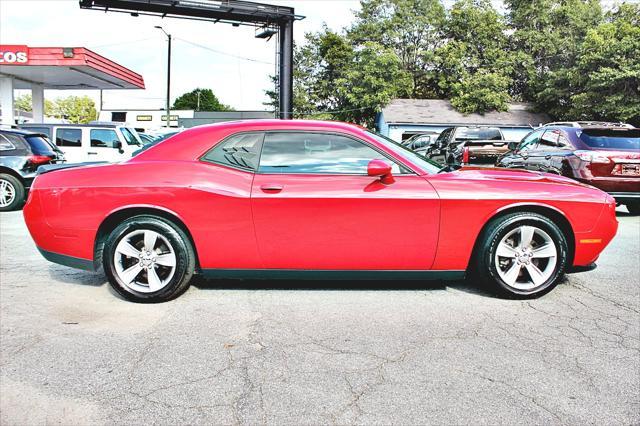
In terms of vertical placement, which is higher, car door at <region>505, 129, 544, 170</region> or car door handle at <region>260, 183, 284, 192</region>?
car door at <region>505, 129, 544, 170</region>

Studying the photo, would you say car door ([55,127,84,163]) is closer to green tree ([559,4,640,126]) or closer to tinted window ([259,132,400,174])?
tinted window ([259,132,400,174])

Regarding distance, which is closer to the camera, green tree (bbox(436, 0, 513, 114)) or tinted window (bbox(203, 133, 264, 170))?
tinted window (bbox(203, 133, 264, 170))

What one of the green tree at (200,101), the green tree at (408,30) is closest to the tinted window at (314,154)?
the green tree at (408,30)

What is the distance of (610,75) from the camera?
32.6m

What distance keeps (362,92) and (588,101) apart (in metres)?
17.6

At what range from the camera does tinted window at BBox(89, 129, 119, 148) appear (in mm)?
14461

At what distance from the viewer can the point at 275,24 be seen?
27156 millimetres

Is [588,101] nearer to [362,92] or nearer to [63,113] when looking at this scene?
[362,92]

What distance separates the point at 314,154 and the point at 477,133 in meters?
16.1

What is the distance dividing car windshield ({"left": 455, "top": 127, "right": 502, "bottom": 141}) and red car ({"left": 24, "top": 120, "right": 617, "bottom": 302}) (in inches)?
583

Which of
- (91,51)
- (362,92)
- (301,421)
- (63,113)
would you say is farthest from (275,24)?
(63,113)

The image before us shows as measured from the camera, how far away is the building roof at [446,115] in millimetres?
41156

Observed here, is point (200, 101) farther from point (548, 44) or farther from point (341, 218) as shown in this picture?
point (341, 218)

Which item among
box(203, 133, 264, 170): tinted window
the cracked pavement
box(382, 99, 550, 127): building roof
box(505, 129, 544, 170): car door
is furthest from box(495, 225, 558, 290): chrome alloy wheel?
box(382, 99, 550, 127): building roof
